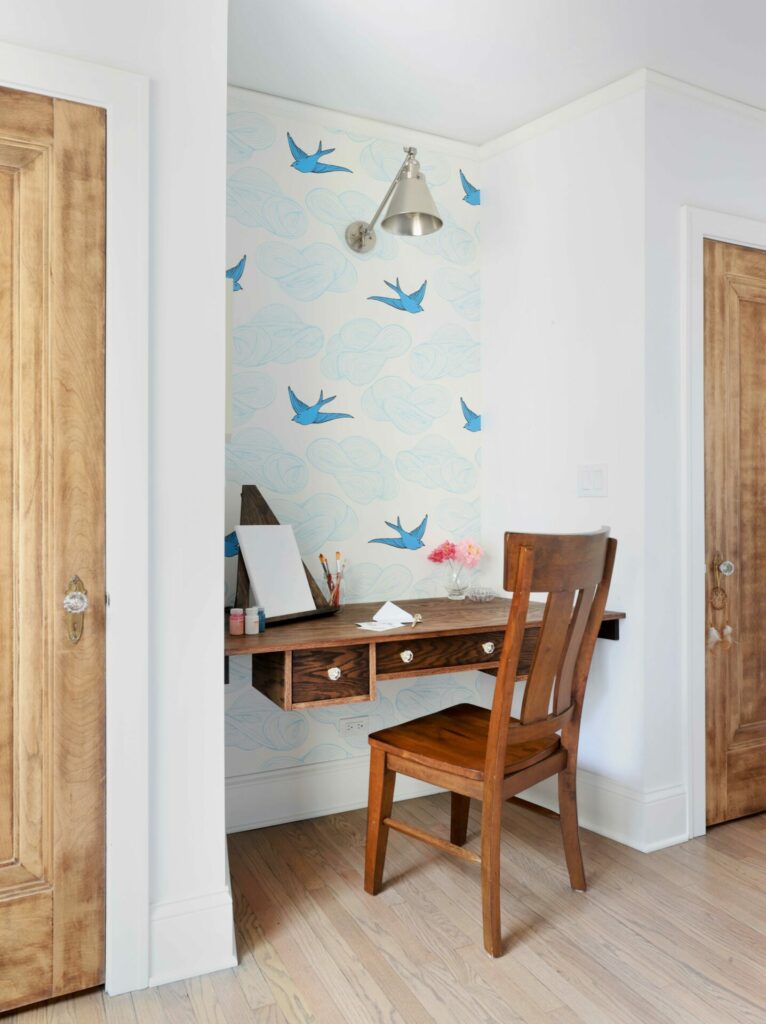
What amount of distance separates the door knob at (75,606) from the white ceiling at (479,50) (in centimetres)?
168

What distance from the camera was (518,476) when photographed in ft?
10.2

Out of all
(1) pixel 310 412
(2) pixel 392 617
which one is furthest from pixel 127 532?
(1) pixel 310 412

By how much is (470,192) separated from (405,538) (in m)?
1.43

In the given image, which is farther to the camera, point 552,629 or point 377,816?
point 377,816

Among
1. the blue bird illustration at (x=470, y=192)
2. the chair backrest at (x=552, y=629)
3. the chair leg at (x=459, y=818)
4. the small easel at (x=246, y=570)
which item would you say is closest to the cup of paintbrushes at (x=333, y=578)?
the small easel at (x=246, y=570)

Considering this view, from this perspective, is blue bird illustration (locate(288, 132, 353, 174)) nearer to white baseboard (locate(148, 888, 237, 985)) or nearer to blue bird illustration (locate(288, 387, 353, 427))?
blue bird illustration (locate(288, 387, 353, 427))

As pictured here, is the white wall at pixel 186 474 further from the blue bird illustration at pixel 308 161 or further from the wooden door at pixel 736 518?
the wooden door at pixel 736 518

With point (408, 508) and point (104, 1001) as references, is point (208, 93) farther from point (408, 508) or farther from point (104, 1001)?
point (104, 1001)

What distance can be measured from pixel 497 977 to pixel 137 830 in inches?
35.9

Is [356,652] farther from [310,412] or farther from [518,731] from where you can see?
[310,412]

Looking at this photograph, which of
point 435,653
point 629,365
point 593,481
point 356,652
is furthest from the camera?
point 593,481

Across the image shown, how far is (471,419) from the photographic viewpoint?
3244mm

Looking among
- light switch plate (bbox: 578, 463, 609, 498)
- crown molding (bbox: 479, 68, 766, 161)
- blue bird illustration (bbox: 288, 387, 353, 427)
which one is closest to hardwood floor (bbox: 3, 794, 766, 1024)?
light switch plate (bbox: 578, 463, 609, 498)

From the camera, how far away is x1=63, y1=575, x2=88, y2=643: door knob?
1775mm
